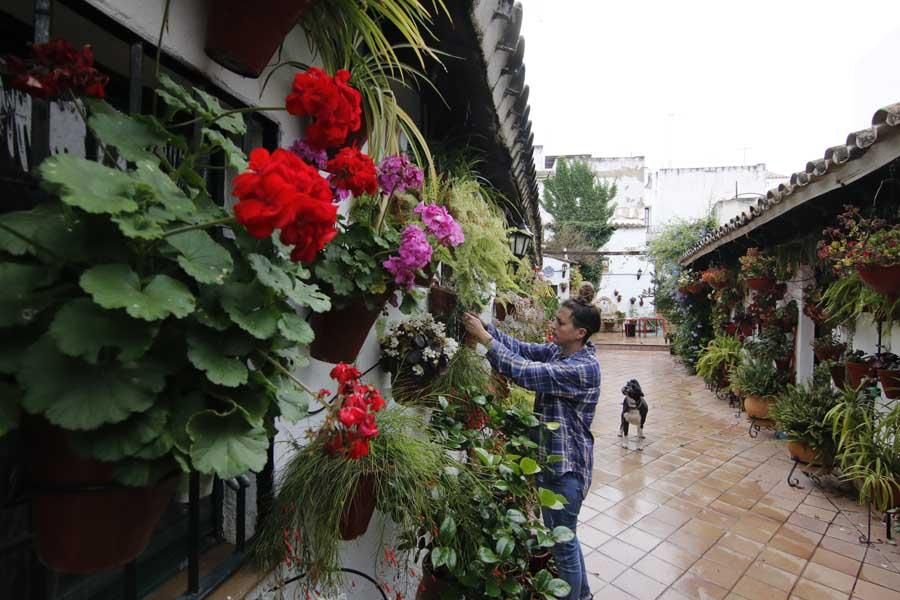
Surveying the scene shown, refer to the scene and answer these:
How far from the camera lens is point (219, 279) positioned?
29.3 inches

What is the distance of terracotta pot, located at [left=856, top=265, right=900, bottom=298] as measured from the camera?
3168 mm

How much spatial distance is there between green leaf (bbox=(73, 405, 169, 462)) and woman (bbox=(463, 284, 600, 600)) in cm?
188

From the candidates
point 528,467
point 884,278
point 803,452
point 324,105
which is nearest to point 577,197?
point 803,452

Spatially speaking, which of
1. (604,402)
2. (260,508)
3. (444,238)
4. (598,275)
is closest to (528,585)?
(260,508)

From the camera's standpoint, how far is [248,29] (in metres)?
1.07

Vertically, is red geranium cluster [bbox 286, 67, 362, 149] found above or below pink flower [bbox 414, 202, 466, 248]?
above

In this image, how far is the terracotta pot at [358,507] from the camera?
1399 millimetres

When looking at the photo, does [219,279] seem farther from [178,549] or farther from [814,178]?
[814,178]

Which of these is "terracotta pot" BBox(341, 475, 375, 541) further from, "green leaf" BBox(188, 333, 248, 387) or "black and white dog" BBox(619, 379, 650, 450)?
"black and white dog" BBox(619, 379, 650, 450)

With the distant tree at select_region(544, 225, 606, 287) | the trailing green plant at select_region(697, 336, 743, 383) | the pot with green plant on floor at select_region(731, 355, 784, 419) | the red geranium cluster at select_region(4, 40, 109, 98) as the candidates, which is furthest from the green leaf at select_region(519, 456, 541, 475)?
the distant tree at select_region(544, 225, 606, 287)

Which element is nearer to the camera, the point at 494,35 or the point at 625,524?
the point at 494,35

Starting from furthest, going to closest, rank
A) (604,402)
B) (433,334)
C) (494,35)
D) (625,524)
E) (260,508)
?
(604,402), (625,524), (433,334), (494,35), (260,508)

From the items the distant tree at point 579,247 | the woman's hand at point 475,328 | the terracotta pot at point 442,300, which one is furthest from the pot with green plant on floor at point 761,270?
the distant tree at point 579,247

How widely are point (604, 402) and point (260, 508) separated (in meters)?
7.13
